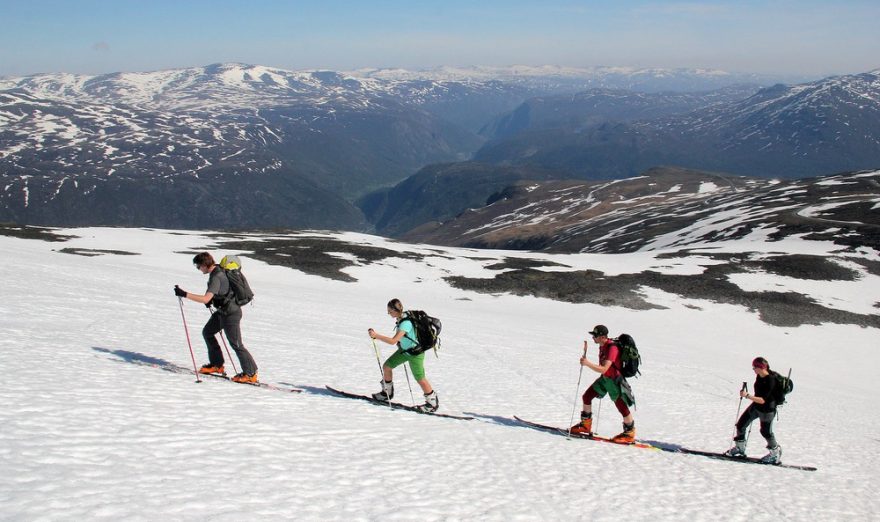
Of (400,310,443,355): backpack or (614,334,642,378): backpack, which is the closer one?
(400,310,443,355): backpack

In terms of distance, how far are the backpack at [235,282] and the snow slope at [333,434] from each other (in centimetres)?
230

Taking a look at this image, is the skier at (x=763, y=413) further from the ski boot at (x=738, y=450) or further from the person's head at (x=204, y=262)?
the person's head at (x=204, y=262)

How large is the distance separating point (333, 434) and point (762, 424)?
1258cm

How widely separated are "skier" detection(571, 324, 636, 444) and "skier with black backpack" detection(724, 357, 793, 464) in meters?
3.24

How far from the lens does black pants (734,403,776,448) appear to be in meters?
16.0

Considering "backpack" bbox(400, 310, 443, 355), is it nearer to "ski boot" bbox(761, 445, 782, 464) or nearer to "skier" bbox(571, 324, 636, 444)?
"skier" bbox(571, 324, 636, 444)

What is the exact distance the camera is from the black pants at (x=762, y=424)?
52.6 ft

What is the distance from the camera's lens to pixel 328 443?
11227 mm

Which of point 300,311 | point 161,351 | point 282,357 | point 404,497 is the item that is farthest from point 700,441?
point 300,311

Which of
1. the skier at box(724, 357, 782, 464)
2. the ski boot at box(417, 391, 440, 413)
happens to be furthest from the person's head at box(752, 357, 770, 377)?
the ski boot at box(417, 391, 440, 413)

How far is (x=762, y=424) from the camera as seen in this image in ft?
53.3

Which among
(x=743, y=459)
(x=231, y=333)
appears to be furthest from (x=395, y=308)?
(x=743, y=459)

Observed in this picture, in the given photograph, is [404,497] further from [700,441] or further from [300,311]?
[300,311]

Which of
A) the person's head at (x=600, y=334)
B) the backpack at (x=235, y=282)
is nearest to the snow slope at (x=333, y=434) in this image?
the backpack at (x=235, y=282)
